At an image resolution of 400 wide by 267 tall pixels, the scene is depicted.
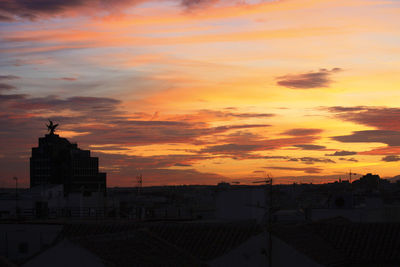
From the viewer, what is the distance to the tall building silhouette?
174500 mm

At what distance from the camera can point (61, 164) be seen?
176 m

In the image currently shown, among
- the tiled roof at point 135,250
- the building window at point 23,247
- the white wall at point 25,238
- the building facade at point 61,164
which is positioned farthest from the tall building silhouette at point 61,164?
the tiled roof at point 135,250

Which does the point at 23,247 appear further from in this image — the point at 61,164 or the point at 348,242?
the point at 61,164

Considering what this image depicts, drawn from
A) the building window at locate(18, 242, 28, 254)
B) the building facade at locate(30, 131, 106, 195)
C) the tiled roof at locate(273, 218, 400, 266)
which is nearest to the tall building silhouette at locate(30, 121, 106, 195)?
the building facade at locate(30, 131, 106, 195)

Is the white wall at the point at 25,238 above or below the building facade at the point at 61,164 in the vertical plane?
below

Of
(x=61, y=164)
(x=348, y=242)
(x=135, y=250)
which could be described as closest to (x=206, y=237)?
(x=348, y=242)

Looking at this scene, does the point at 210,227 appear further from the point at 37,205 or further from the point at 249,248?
the point at 37,205

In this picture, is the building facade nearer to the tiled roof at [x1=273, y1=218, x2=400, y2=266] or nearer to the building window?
the building window

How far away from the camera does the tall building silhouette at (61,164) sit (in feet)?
573

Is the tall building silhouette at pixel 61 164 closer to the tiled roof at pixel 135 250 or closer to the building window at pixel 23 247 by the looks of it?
the building window at pixel 23 247

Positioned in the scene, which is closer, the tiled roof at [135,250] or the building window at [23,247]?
the tiled roof at [135,250]

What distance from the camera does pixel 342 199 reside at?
85.0 meters

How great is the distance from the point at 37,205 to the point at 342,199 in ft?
154

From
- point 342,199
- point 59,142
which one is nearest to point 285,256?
point 342,199
